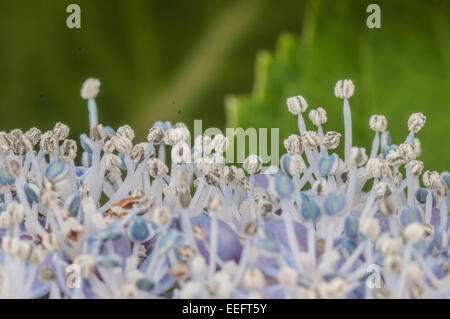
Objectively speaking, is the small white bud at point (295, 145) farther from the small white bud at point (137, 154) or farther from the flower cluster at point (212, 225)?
the small white bud at point (137, 154)

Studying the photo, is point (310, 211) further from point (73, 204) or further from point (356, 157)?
point (73, 204)

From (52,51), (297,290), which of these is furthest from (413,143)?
(52,51)

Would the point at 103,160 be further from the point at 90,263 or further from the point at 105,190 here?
the point at 90,263

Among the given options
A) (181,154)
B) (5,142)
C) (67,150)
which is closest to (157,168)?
(181,154)

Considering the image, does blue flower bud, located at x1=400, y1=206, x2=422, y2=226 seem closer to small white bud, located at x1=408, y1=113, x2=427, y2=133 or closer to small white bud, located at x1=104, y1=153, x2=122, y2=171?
small white bud, located at x1=408, y1=113, x2=427, y2=133

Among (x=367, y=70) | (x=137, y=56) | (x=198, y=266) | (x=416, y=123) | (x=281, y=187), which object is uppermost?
(x=137, y=56)

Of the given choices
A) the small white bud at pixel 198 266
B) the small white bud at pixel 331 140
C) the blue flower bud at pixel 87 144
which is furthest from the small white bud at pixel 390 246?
the blue flower bud at pixel 87 144
